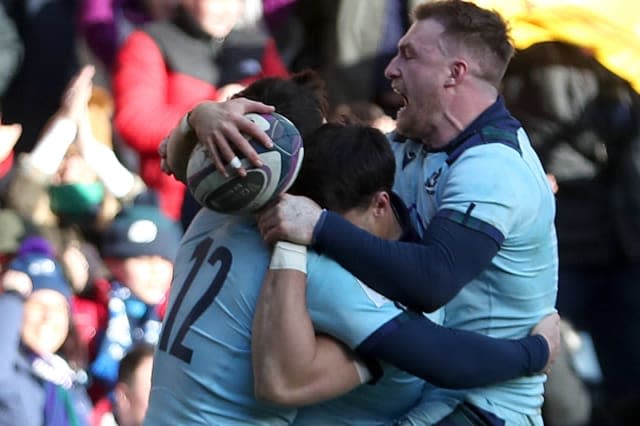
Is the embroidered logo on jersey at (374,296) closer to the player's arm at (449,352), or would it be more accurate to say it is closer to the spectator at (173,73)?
the player's arm at (449,352)

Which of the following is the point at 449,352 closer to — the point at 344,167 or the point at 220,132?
the point at 344,167

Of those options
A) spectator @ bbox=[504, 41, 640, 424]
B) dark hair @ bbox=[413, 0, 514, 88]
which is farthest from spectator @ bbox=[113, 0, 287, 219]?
dark hair @ bbox=[413, 0, 514, 88]

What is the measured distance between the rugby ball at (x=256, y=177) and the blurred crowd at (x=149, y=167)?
256 centimetres

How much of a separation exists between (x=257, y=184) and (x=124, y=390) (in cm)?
296

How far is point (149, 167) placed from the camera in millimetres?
7500

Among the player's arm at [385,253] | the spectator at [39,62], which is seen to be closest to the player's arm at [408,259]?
the player's arm at [385,253]

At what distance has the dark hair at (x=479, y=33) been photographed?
4449mm

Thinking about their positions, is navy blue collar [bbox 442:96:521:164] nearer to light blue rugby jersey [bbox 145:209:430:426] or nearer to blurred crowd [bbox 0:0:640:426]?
light blue rugby jersey [bbox 145:209:430:426]

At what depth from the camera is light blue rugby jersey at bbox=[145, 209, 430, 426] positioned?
13.0 ft

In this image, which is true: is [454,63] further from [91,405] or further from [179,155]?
[91,405]

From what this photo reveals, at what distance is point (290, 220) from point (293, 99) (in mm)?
401

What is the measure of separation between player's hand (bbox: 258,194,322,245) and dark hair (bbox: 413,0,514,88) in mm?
709

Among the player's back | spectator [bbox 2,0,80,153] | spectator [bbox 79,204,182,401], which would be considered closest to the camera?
the player's back

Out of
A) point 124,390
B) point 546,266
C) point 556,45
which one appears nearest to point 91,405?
point 124,390
